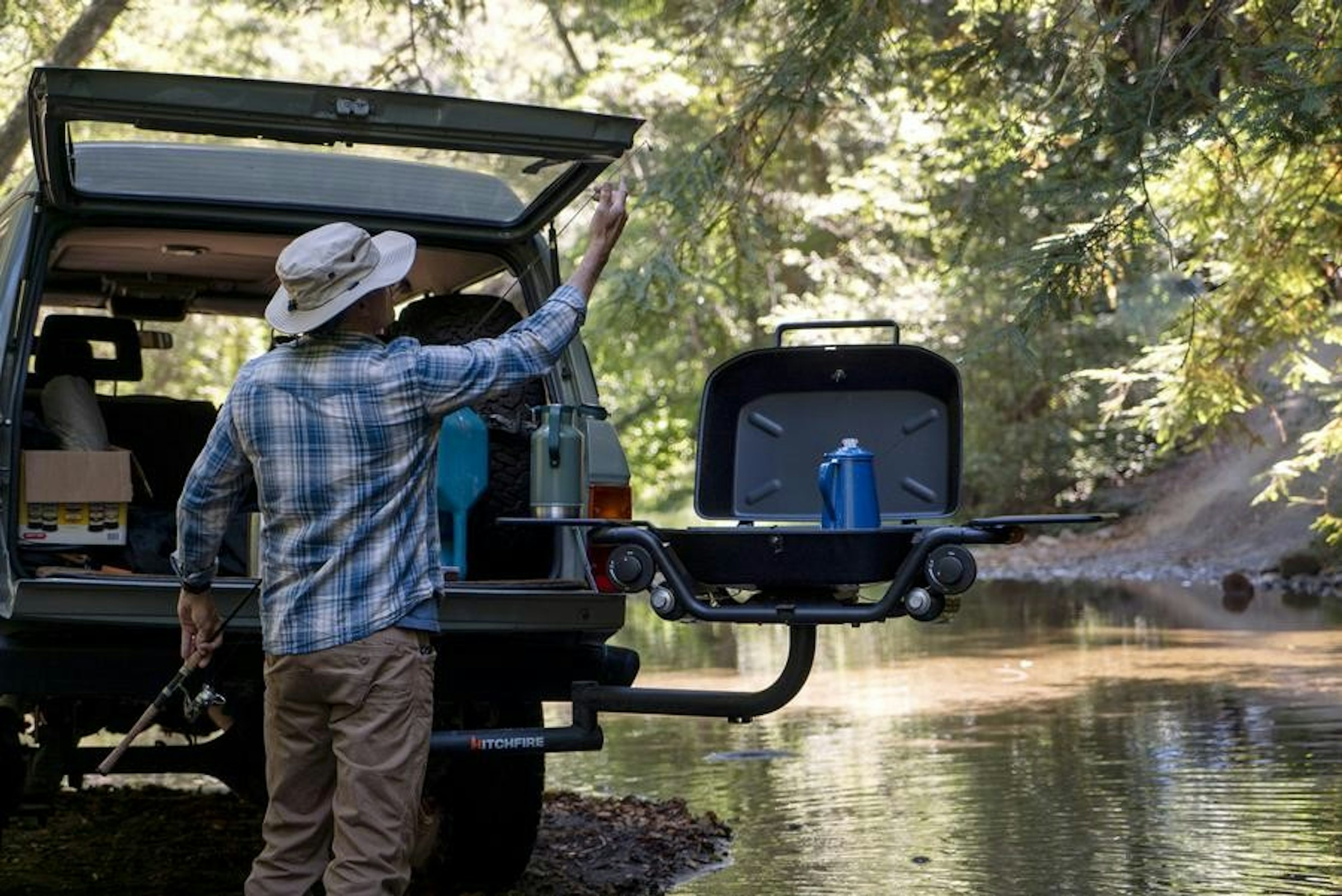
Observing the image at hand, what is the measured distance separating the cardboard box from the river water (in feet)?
7.30

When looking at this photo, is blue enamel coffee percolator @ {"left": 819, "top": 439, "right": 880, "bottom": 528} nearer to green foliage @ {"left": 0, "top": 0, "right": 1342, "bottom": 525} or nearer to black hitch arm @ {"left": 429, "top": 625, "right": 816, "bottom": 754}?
black hitch arm @ {"left": 429, "top": 625, "right": 816, "bottom": 754}

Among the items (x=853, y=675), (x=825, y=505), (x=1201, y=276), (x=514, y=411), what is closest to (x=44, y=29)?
(x=853, y=675)

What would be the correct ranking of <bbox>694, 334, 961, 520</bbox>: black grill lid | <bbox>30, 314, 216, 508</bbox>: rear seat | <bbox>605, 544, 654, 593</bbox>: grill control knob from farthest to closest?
<bbox>30, 314, 216, 508</bbox>: rear seat → <bbox>694, 334, 961, 520</bbox>: black grill lid → <bbox>605, 544, 654, 593</bbox>: grill control knob

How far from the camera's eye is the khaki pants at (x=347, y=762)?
4.72 meters

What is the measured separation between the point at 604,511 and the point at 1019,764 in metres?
3.73

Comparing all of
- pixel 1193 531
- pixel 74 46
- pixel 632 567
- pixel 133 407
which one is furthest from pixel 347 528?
pixel 1193 531

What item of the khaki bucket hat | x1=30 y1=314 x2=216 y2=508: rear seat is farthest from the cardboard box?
the khaki bucket hat

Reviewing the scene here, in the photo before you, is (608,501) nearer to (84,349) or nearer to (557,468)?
(557,468)

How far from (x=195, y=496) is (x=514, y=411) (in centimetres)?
198

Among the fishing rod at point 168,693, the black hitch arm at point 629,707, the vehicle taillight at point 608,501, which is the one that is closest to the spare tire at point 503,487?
the vehicle taillight at point 608,501

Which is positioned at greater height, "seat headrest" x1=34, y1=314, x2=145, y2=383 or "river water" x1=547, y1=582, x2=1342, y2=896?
"seat headrest" x1=34, y1=314, x2=145, y2=383

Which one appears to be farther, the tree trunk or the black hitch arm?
the tree trunk

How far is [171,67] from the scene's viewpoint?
78.9ft

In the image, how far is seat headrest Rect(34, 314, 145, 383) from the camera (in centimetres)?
747
